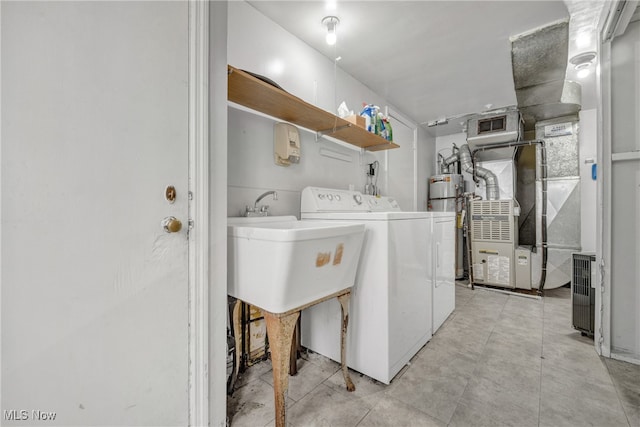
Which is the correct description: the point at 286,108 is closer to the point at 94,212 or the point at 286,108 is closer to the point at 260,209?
the point at 260,209

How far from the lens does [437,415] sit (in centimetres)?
127

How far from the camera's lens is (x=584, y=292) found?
82.3 inches

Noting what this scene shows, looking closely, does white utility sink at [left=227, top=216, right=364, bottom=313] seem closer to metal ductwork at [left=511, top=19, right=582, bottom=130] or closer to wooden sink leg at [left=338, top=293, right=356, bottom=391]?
wooden sink leg at [left=338, top=293, right=356, bottom=391]

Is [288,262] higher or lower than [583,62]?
lower

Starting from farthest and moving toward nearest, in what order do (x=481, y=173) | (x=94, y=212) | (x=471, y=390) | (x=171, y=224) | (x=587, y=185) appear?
(x=481, y=173)
(x=587, y=185)
(x=471, y=390)
(x=171, y=224)
(x=94, y=212)

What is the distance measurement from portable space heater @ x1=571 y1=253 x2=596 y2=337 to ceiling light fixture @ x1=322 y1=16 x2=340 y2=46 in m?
2.65

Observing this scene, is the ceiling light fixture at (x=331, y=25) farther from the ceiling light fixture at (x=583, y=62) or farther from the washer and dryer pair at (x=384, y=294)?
the ceiling light fixture at (x=583, y=62)

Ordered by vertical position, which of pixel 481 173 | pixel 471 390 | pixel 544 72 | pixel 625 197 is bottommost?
pixel 471 390

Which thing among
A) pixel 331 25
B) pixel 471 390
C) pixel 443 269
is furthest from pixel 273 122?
pixel 471 390

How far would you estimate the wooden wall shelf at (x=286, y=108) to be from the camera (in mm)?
1382

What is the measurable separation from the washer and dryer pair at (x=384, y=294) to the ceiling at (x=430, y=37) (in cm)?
126

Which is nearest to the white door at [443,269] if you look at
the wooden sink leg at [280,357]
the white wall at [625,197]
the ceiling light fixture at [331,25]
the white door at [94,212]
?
the white wall at [625,197]

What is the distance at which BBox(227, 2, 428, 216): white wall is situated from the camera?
163 cm

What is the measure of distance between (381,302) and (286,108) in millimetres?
1358
